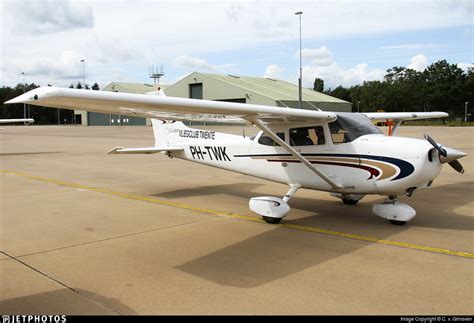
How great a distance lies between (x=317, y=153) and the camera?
7574 mm

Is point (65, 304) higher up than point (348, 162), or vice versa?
point (348, 162)

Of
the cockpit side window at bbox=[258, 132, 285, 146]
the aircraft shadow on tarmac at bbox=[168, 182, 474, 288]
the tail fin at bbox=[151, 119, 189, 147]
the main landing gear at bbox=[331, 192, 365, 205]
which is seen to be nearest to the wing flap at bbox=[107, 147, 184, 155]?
the tail fin at bbox=[151, 119, 189, 147]

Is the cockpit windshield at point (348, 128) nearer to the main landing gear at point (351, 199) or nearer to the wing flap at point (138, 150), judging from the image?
the main landing gear at point (351, 199)

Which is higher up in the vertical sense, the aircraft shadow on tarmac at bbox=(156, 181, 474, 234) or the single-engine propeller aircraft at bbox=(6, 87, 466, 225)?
the single-engine propeller aircraft at bbox=(6, 87, 466, 225)

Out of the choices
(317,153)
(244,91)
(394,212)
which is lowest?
(394,212)

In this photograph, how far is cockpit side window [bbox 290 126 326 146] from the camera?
7.59 meters

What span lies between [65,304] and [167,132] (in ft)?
22.7

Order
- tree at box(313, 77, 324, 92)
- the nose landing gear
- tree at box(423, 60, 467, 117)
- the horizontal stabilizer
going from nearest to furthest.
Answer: the nose landing gear < the horizontal stabilizer < tree at box(423, 60, 467, 117) < tree at box(313, 77, 324, 92)

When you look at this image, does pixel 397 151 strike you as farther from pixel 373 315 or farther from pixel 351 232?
pixel 373 315

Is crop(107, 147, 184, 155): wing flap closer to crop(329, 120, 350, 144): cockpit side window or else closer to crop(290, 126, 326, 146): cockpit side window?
crop(290, 126, 326, 146): cockpit side window

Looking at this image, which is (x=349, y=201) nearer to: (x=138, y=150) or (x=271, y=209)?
(x=271, y=209)

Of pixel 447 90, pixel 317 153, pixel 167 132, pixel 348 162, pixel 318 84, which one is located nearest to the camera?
pixel 348 162

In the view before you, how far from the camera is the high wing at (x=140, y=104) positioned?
4.04 metres

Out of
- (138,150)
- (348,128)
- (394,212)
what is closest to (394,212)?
(394,212)
